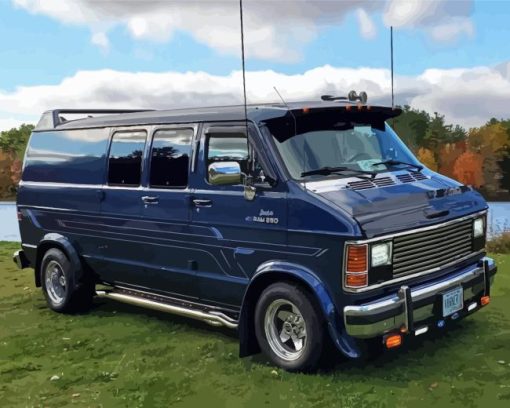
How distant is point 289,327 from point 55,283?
165 inches

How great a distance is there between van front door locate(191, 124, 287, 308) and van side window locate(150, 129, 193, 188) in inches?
8.9

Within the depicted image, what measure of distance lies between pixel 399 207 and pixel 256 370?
1870 millimetres

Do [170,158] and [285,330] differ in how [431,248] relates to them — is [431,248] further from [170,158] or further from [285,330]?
[170,158]

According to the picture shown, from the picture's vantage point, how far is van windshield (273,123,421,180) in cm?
587


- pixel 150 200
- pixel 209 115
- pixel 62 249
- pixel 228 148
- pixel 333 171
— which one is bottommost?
pixel 62 249

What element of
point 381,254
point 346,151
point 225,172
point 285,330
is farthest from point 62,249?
point 381,254

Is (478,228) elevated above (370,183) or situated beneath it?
situated beneath

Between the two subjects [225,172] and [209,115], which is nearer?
[225,172]

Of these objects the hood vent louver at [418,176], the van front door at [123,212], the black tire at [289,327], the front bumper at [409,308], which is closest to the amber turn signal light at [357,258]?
the front bumper at [409,308]

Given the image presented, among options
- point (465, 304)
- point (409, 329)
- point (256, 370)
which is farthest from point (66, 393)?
point (465, 304)

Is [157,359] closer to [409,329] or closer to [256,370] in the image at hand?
[256,370]

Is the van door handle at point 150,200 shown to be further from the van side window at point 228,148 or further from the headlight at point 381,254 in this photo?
the headlight at point 381,254

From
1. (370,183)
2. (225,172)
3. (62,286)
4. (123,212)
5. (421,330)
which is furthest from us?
(62,286)

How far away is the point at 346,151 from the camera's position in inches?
244
